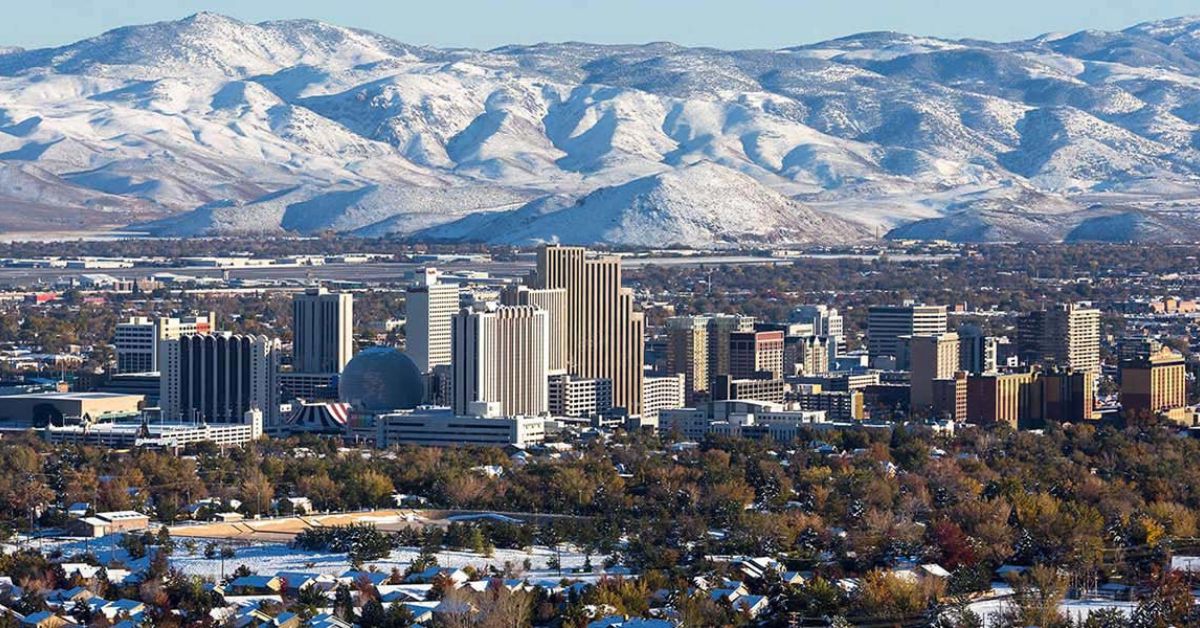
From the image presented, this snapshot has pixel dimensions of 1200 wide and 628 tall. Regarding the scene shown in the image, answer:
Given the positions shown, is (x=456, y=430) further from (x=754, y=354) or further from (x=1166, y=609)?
(x=1166, y=609)

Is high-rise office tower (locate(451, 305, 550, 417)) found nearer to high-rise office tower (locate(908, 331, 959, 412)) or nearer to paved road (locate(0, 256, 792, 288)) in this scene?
high-rise office tower (locate(908, 331, 959, 412))

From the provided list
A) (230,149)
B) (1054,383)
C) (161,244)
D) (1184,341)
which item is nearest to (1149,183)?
(230,149)

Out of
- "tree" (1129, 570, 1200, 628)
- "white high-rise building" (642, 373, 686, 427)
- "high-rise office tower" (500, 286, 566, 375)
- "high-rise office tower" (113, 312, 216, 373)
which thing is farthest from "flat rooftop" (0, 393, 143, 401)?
"tree" (1129, 570, 1200, 628)


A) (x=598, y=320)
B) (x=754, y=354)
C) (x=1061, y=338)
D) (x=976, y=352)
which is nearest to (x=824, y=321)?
(x=1061, y=338)

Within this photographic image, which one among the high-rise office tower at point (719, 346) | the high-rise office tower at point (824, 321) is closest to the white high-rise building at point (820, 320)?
the high-rise office tower at point (824, 321)

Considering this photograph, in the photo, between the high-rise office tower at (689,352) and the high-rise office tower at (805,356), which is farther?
the high-rise office tower at (805,356)

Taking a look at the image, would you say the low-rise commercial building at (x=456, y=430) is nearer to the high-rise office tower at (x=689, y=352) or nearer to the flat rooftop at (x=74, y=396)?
the flat rooftop at (x=74, y=396)
